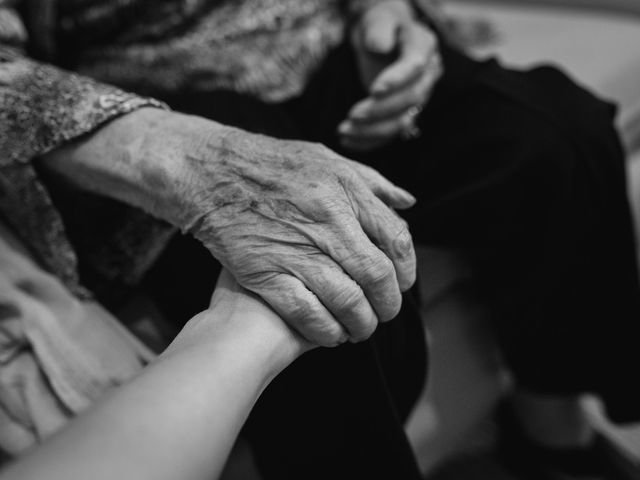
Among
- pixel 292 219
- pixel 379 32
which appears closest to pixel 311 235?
pixel 292 219

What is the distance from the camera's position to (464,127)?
655 millimetres

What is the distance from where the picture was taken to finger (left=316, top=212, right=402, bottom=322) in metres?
0.42

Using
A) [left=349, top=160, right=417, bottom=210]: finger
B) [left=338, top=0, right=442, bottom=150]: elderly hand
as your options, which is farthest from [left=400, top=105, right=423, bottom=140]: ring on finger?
[left=349, top=160, right=417, bottom=210]: finger

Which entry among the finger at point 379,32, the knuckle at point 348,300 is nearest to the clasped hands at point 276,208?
the knuckle at point 348,300

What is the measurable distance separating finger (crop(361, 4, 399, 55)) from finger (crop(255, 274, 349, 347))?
16.0 inches

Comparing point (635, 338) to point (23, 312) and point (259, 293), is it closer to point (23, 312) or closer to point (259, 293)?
point (259, 293)

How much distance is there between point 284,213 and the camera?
43 cm

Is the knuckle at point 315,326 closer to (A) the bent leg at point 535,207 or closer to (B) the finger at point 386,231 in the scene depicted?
(B) the finger at point 386,231

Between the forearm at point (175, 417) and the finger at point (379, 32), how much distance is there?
1.43 feet

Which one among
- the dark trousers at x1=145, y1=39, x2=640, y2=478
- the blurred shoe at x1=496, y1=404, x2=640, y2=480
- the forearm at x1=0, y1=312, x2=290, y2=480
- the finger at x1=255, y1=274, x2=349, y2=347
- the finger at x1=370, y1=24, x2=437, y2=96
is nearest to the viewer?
the forearm at x1=0, y1=312, x2=290, y2=480

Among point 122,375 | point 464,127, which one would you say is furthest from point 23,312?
→ point 464,127

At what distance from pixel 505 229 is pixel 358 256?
28 cm

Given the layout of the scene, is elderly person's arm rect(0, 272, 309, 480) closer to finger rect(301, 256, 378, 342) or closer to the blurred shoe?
finger rect(301, 256, 378, 342)

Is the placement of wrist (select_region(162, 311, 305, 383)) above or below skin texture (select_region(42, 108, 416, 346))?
below
